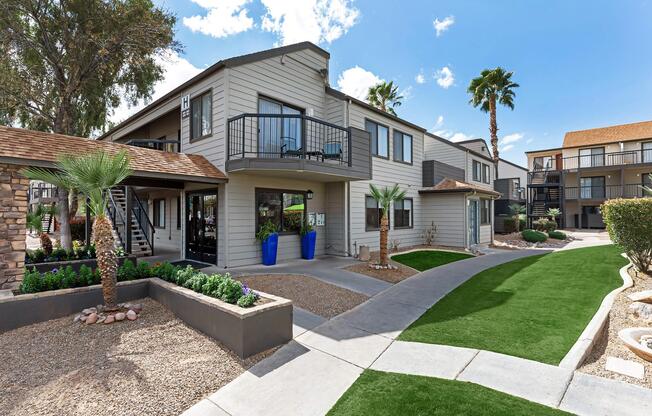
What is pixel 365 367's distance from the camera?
381 centimetres

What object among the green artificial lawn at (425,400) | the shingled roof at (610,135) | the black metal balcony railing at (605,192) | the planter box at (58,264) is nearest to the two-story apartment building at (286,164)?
the planter box at (58,264)

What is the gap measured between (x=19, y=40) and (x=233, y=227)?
10.5m

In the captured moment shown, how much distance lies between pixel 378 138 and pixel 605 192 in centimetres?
2554

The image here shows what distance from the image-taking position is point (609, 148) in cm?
2672

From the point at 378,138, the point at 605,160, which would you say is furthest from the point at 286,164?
the point at 605,160

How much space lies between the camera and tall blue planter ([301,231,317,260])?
11.1 meters

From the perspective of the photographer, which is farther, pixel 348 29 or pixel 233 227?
pixel 348 29

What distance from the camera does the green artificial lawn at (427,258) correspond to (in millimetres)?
10766

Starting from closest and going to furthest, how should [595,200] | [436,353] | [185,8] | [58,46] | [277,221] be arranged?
[436,353]
[277,221]
[58,46]
[185,8]
[595,200]

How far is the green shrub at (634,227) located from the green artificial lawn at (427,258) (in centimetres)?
489

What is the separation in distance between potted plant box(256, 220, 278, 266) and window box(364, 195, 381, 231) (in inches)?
174

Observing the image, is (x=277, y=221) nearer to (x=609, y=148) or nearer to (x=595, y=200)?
(x=595, y=200)

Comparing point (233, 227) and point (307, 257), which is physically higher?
point (233, 227)

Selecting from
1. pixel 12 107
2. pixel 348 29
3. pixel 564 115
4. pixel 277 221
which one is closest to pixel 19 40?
pixel 12 107
